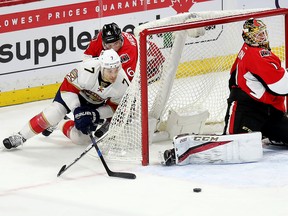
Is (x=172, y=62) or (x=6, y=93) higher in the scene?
(x=172, y=62)

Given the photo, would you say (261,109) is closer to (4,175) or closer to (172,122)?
(172,122)

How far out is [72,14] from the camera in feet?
23.7

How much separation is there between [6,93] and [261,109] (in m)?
2.15

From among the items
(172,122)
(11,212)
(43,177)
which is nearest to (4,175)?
(43,177)

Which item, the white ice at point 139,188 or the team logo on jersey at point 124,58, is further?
the team logo on jersey at point 124,58

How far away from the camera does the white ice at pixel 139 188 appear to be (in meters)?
4.81

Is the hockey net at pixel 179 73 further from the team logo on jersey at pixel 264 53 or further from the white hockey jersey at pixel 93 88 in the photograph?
the team logo on jersey at pixel 264 53

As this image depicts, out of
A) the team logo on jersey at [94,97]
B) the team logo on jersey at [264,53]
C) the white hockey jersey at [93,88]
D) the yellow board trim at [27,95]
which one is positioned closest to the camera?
the team logo on jersey at [264,53]

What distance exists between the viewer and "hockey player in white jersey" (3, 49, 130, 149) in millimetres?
5777

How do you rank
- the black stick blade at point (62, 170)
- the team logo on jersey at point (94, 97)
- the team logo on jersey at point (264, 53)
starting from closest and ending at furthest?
the black stick blade at point (62, 170) < the team logo on jersey at point (264, 53) < the team logo on jersey at point (94, 97)

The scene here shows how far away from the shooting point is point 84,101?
19.9 feet

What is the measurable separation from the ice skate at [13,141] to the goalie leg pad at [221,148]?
1.04 metres

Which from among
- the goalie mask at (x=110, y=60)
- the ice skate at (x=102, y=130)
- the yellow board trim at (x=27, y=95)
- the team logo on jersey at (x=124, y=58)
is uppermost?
the goalie mask at (x=110, y=60)

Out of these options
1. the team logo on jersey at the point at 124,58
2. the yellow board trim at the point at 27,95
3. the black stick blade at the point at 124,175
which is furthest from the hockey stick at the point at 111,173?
the yellow board trim at the point at 27,95
